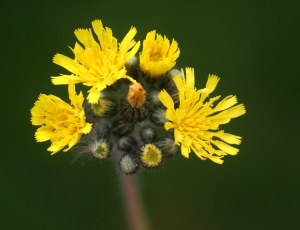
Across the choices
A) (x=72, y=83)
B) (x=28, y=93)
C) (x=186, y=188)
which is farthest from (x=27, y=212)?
(x=72, y=83)

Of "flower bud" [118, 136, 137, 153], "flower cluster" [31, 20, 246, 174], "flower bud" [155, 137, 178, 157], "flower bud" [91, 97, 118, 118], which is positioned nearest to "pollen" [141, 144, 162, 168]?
"flower cluster" [31, 20, 246, 174]

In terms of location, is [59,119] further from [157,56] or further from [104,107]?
[157,56]

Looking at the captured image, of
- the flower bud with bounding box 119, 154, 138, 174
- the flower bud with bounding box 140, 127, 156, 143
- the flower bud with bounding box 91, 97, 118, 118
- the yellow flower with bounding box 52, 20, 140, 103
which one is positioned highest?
the yellow flower with bounding box 52, 20, 140, 103

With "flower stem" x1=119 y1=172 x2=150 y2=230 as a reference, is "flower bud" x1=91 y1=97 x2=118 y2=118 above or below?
above

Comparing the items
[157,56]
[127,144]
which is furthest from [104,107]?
[157,56]

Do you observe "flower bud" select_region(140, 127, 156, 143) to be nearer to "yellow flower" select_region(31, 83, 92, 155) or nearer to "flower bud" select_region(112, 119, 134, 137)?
"flower bud" select_region(112, 119, 134, 137)

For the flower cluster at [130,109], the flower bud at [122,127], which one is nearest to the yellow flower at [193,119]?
the flower cluster at [130,109]

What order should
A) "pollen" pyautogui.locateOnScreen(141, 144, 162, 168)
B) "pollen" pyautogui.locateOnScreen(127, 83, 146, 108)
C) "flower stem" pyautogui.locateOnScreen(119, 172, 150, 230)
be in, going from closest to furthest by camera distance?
"pollen" pyautogui.locateOnScreen(127, 83, 146, 108), "pollen" pyautogui.locateOnScreen(141, 144, 162, 168), "flower stem" pyautogui.locateOnScreen(119, 172, 150, 230)
